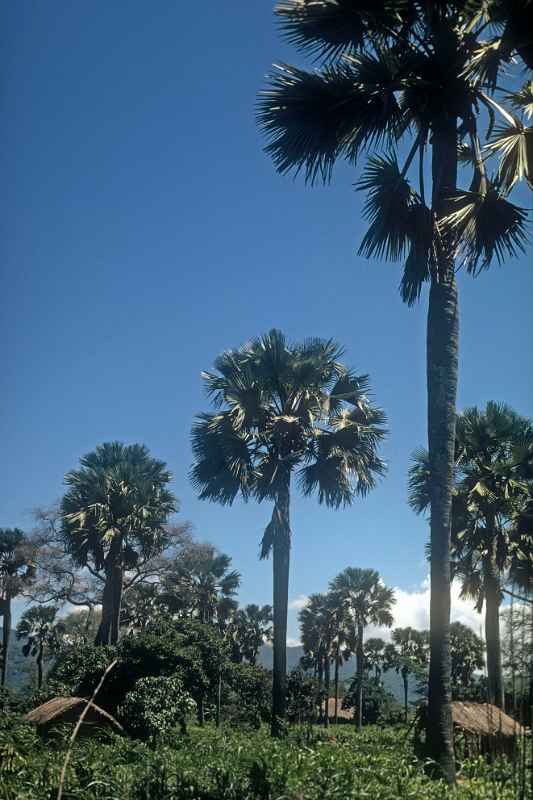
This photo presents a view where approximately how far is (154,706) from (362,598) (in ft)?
91.2

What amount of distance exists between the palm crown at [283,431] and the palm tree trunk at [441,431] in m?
8.77

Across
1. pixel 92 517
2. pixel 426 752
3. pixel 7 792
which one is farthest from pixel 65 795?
pixel 92 517

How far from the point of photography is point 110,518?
29.8 metres

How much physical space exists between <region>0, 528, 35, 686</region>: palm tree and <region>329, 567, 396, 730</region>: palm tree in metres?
17.7

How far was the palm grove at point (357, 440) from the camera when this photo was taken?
10.5 metres

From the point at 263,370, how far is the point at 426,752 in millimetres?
12177

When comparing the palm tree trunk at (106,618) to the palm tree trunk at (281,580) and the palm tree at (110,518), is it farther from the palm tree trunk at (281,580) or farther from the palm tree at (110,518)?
the palm tree trunk at (281,580)

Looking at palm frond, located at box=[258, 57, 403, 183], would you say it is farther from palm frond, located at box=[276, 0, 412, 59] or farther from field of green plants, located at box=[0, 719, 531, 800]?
field of green plants, located at box=[0, 719, 531, 800]

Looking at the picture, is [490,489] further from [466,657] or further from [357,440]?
[466,657]

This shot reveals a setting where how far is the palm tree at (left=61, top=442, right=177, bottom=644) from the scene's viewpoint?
29.4 m

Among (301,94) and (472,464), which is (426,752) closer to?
(301,94)

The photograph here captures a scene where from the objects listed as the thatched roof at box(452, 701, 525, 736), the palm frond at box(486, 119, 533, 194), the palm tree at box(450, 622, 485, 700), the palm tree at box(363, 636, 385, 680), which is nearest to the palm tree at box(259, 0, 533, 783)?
the palm frond at box(486, 119, 533, 194)

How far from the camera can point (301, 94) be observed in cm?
→ 1114

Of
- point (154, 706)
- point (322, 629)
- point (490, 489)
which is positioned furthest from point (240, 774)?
point (322, 629)
